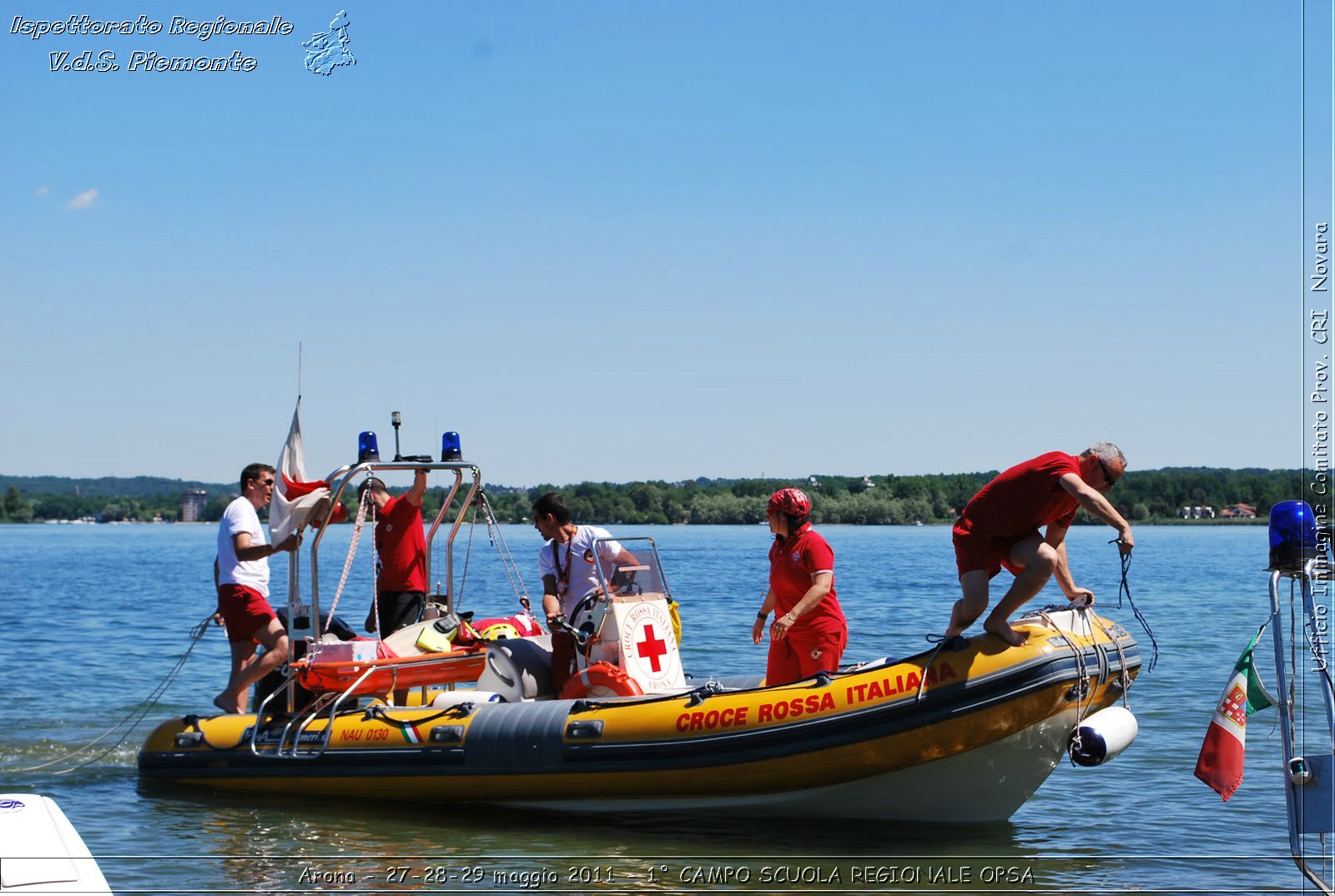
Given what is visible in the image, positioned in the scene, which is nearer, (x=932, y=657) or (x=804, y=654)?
(x=932, y=657)

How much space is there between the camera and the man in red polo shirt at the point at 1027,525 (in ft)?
18.7

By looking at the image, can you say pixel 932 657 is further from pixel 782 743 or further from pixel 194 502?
pixel 194 502

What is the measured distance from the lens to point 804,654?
22.5 ft

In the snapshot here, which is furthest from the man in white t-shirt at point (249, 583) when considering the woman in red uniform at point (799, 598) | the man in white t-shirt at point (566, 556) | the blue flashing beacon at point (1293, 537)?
the blue flashing beacon at point (1293, 537)

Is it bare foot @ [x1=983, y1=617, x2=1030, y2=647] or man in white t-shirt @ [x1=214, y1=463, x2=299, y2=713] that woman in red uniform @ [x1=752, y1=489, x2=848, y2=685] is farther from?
man in white t-shirt @ [x1=214, y1=463, x2=299, y2=713]

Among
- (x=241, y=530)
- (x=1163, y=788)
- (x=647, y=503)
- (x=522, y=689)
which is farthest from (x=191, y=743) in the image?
(x=647, y=503)

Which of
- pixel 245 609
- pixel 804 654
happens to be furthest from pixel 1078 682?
pixel 245 609

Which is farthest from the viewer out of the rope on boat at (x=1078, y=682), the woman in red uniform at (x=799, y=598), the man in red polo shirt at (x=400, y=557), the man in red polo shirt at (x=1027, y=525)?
the man in red polo shirt at (x=400, y=557)

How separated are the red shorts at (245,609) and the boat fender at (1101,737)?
4.55m

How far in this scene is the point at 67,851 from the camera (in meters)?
3.98

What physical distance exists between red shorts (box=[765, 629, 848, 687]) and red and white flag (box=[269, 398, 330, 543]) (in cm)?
267

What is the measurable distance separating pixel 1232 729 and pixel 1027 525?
128 cm

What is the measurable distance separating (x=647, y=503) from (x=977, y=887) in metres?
45.2

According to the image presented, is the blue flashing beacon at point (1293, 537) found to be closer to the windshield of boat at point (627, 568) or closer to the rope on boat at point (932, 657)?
the rope on boat at point (932, 657)
